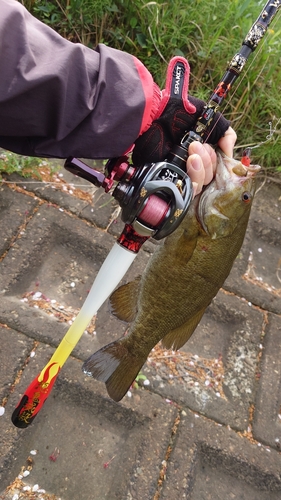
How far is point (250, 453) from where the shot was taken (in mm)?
2213

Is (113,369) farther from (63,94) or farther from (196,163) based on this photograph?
(63,94)

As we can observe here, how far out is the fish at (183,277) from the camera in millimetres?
1813

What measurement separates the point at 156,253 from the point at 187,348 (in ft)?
2.85

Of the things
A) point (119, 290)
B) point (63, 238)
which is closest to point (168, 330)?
point (119, 290)

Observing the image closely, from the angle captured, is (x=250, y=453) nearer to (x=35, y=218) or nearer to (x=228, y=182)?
(x=228, y=182)

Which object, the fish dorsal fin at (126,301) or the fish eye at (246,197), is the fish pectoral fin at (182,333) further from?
the fish eye at (246,197)

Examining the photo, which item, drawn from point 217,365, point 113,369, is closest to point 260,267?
point 217,365

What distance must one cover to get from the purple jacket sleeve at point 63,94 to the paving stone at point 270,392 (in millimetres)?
1602

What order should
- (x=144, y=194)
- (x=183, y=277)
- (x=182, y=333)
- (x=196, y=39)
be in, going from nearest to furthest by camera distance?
(x=144, y=194), (x=183, y=277), (x=182, y=333), (x=196, y=39)

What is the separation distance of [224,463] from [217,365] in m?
0.53

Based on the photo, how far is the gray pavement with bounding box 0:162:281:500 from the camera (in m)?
1.97

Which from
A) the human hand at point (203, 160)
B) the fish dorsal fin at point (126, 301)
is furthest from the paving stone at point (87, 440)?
the human hand at point (203, 160)

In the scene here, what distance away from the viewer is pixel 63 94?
58.3 inches

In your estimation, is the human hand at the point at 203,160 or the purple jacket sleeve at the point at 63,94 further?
the human hand at the point at 203,160
